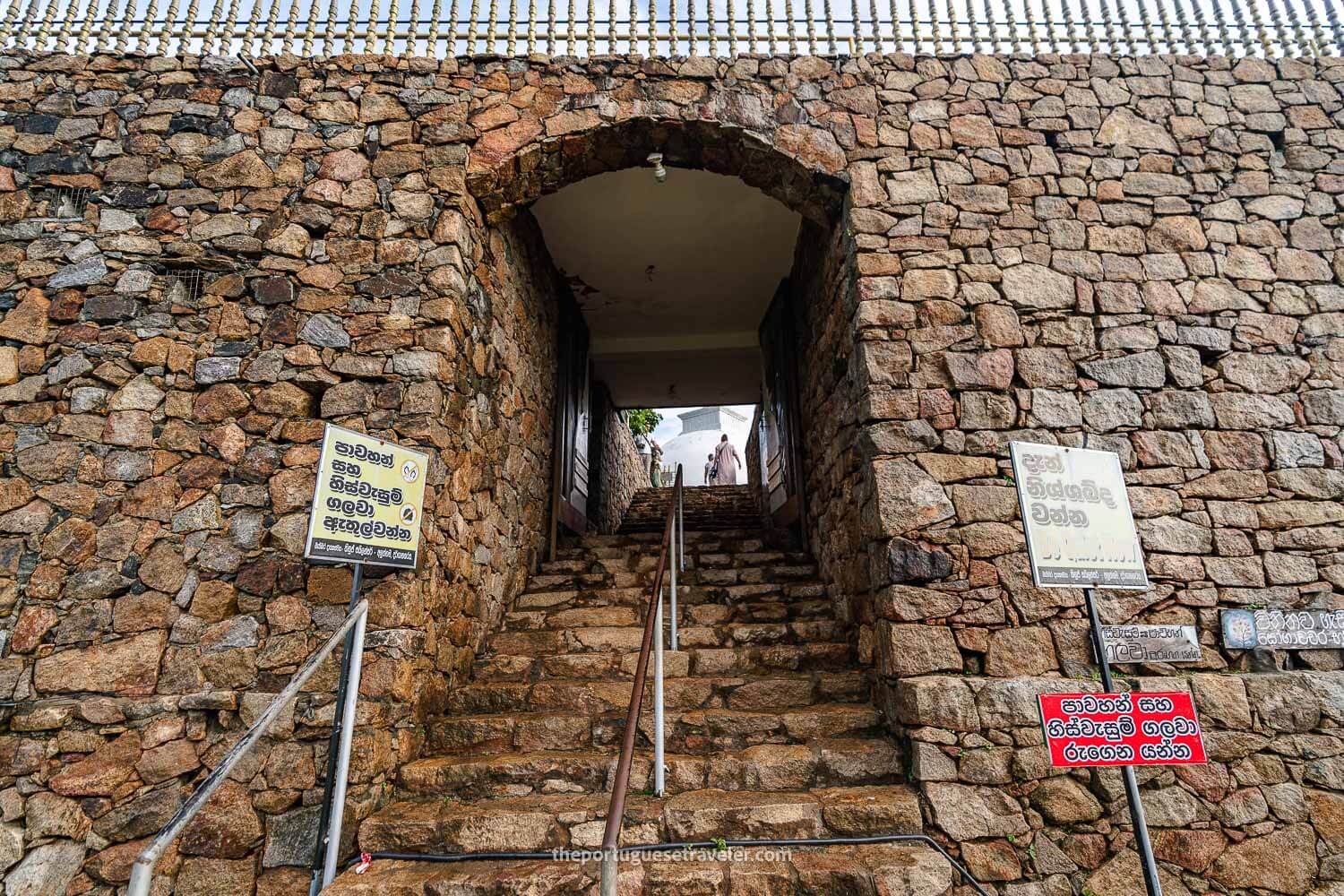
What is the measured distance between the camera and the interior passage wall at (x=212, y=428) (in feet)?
8.27

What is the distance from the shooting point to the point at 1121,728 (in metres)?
2.13

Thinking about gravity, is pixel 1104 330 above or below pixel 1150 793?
above

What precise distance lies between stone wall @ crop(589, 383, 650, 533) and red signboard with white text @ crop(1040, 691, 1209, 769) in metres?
4.67

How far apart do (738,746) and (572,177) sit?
3049mm

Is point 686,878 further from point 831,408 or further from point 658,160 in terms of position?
point 658,160

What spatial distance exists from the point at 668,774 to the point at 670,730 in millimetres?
249

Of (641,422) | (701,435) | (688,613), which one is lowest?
(688,613)

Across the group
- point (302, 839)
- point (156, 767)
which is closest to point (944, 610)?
point (302, 839)

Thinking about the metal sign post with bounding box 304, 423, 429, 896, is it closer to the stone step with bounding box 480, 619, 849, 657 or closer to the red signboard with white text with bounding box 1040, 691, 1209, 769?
the stone step with bounding box 480, 619, 849, 657

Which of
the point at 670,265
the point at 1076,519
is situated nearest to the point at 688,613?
the point at 1076,519

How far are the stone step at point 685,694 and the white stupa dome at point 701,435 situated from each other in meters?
15.3

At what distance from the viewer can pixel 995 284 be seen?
3225mm

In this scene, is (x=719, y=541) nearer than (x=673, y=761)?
No

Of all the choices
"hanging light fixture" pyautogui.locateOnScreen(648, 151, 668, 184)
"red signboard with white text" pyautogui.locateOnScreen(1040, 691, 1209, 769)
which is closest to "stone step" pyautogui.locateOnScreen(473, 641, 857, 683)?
"red signboard with white text" pyautogui.locateOnScreen(1040, 691, 1209, 769)
